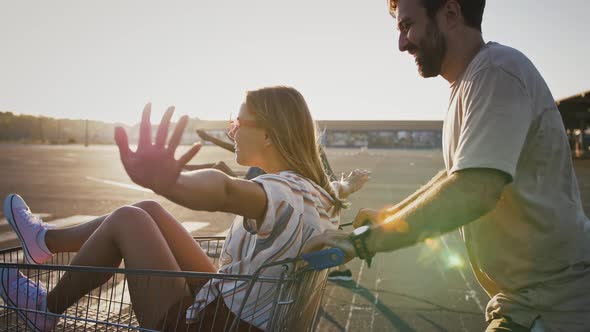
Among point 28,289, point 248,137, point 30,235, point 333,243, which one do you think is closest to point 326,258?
point 333,243

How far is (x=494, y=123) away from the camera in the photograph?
70.7 inches

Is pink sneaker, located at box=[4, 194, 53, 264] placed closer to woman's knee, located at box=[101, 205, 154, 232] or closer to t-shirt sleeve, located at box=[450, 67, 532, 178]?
woman's knee, located at box=[101, 205, 154, 232]

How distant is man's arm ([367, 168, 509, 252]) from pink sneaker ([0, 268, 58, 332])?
1657mm

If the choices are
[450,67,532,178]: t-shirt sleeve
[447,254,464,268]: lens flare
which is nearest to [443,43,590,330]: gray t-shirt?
[450,67,532,178]: t-shirt sleeve

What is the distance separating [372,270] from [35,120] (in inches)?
4474

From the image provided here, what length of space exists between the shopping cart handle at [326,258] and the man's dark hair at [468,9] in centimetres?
97

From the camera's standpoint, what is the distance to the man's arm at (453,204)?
1751 millimetres

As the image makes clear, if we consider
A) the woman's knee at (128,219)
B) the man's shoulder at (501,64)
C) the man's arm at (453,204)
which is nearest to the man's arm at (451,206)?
the man's arm at (453,204)

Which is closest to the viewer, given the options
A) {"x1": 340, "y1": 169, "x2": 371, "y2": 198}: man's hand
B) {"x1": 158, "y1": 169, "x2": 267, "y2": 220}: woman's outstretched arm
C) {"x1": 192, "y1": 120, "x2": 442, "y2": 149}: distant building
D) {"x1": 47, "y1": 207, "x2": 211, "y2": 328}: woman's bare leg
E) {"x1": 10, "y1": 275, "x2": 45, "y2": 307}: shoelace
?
{"x1": 158, "y1": 169, "x2": 267, "y2": 220}: woman's outstretched arm

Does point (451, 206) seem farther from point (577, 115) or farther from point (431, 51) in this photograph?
point (577, 115)

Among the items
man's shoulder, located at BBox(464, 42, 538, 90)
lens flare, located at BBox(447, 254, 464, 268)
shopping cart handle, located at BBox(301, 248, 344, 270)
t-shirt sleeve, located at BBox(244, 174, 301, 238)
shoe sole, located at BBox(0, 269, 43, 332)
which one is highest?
man's shoulder, located at BBox(464, 42, 538, 90)

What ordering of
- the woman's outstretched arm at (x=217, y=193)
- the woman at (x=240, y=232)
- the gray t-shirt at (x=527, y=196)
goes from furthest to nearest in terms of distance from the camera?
1. the woman at (x=240, y=232)
2. the gray t-shirt at (x=527, y=196)
3. the woman's outstretched arm at (x=217, y=193)

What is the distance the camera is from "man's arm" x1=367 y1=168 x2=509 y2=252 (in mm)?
1751

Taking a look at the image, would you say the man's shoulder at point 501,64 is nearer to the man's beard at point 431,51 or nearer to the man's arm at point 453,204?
the man's beard at point 431,51
